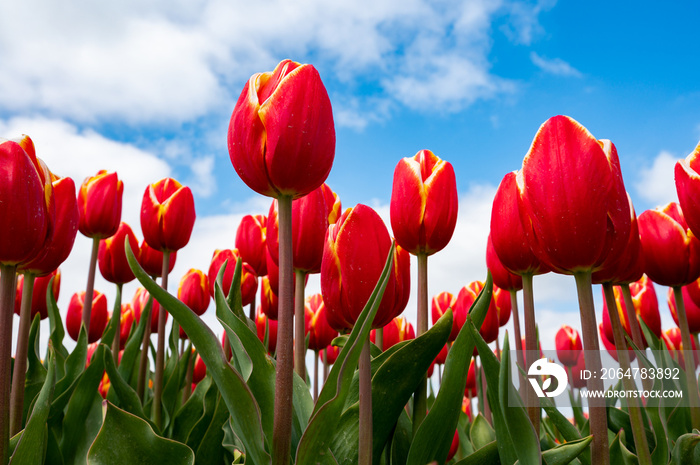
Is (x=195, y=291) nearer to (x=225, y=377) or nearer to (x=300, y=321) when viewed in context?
(x=300, y=321)

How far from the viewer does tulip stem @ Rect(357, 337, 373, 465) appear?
1225 mm

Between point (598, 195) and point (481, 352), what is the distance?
0.46 metres

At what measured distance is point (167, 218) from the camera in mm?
2768

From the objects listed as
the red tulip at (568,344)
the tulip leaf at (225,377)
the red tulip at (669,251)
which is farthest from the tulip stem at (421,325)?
the red tulip at (568,344)

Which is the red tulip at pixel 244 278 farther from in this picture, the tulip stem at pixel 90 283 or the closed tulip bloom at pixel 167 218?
the tulip stem at pixel 90 283

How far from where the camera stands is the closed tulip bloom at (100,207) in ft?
8.96

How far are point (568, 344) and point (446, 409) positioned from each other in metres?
3.50

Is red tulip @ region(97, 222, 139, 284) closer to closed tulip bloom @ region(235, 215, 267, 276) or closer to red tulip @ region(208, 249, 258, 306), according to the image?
red tulip @ region(208, 249, 258, 306)

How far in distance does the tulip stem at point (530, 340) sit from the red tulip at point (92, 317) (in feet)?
10.1

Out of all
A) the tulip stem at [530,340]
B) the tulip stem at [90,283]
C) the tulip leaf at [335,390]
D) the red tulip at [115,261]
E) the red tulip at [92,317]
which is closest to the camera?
the tulip leaf at [335,390]

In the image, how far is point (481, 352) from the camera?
1.18 m

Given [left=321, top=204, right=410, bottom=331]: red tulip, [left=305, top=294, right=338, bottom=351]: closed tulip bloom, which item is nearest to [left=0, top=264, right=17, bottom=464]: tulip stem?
[left=321, top=204, right=410, bottom=331]: red tulip

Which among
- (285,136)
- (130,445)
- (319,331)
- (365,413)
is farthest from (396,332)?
(285,136)

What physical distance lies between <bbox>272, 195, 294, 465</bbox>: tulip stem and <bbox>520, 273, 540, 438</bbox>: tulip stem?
0.75m
